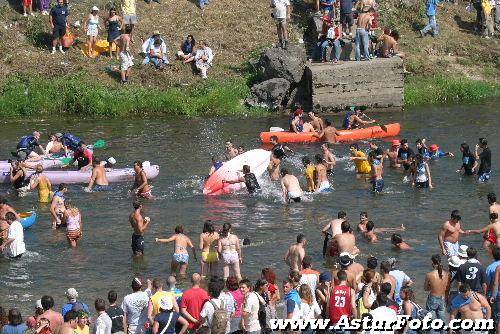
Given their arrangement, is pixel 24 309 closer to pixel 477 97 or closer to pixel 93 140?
pixel 93 140

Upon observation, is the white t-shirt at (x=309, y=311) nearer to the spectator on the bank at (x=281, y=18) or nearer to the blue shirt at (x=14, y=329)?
the blue shirt at (x=14, y=329)

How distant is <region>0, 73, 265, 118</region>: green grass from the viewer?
36.9 meters

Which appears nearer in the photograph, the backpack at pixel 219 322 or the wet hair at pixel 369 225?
the backpack at pixel 219 322

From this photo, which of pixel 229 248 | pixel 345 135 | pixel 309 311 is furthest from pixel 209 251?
pixel 345 135

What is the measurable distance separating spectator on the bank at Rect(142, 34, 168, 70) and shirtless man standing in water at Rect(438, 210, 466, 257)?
1916 centimetres

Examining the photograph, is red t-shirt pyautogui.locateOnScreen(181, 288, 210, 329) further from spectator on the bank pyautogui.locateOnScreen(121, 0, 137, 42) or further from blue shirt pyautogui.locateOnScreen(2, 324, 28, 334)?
spectator on the bank pyautogui.locateOnScreen(121, 0, 137, 42)

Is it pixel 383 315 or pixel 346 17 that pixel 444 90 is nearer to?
pixel 346 17

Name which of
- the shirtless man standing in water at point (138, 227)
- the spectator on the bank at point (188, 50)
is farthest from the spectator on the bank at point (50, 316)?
the spectator on the bank at point (188, 50)

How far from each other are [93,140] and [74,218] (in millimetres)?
10451

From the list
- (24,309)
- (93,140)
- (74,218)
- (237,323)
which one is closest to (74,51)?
(93,140)

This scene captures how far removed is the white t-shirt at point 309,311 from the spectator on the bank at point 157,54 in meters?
22.6

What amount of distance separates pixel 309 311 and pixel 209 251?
14.6ft

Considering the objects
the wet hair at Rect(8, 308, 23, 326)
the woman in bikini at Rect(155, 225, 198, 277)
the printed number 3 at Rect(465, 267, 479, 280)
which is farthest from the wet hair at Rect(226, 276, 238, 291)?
the woman in bikini at Rect(155, 225, 198, 277)

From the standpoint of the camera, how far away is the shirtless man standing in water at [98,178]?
28.0 metres
